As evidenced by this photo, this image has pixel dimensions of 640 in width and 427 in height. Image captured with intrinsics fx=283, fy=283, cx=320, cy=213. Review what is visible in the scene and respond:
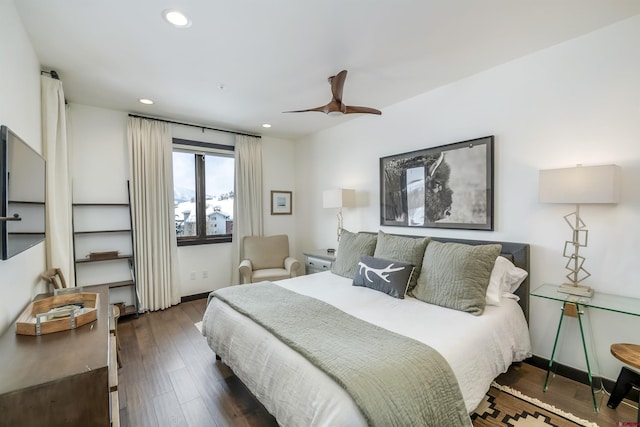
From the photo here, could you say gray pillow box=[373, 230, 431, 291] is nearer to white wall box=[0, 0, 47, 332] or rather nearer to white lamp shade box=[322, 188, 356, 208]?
white lamp shade box=[322, 188, 356, 208]

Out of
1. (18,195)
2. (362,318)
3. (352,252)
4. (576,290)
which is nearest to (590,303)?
(576,290)

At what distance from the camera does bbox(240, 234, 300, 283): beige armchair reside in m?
4.08

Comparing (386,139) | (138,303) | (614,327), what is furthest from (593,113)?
(138,303)

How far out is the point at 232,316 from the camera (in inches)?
84.4

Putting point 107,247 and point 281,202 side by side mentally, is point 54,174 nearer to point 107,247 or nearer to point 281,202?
point 107,247

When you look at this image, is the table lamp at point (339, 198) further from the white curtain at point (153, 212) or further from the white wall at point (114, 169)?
the white curtain at point (153, 212)

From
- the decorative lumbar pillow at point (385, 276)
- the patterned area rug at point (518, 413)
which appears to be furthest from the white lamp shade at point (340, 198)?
the patterned area rug at point (518, 413)

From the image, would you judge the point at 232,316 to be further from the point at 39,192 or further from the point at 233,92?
the point at 233,92

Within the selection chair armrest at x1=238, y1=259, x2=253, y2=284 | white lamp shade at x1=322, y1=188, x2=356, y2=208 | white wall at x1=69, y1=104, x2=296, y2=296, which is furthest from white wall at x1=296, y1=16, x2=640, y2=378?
white wall at x1=69, y1=104, x2=296, y2=296

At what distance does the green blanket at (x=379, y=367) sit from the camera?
1.21m

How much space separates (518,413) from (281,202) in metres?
4.08

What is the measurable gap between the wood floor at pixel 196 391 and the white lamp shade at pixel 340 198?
2213mm

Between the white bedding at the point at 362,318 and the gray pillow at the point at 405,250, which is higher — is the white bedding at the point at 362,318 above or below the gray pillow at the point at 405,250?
below

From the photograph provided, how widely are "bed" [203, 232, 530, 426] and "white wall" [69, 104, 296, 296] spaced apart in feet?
6.42
